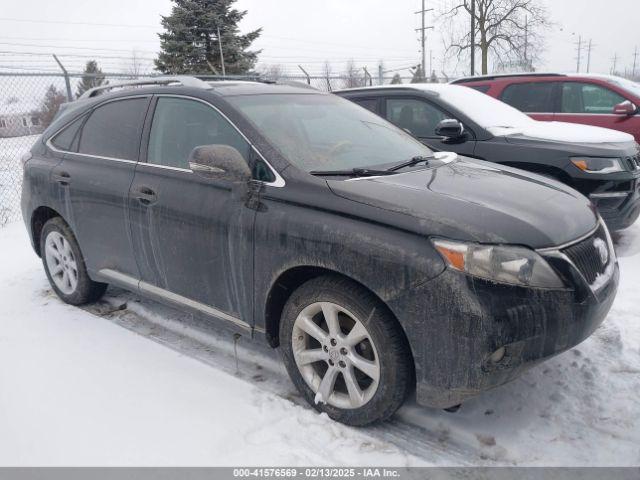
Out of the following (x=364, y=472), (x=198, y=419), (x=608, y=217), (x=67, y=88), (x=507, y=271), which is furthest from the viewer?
(x=67, y=88)

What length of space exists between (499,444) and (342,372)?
823mm

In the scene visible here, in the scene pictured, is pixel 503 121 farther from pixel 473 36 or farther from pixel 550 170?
pixel 473 36

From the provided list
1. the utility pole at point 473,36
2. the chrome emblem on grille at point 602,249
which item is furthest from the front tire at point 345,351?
the utility pole at point 473,36

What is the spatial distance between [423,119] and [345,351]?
12.6 feet

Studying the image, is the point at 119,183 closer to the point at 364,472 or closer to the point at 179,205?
the point at 179,205

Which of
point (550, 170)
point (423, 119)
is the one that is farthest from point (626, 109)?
point (423, 119)

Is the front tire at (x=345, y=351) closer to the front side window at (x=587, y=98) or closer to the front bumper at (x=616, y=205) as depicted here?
the front bumper at (x=616, y=205)

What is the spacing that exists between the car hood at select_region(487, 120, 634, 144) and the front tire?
3393 mm

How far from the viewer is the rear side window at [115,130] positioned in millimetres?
3671

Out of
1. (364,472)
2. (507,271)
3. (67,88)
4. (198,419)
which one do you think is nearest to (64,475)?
(198,419)

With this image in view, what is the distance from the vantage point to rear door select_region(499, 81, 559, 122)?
A: 7.62m

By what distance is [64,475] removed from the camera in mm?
2391

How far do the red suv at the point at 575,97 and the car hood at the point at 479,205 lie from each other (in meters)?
4.94

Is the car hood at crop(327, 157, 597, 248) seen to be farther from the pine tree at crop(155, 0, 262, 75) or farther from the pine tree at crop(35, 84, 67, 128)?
the pine tree at crop(155, 0, 262, 75)
